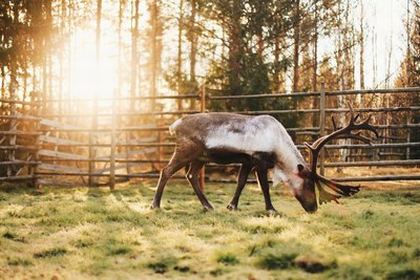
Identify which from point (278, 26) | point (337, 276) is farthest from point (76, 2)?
point (337, 276)

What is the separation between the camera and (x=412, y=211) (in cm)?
679

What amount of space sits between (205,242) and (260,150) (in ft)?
7.52

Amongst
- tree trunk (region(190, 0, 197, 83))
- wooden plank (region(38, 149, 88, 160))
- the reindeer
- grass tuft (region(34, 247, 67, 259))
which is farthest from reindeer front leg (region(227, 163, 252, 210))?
tree trunk (region(190, 0, 197, 83))

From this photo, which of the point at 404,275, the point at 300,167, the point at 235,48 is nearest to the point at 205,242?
the point at 404,275

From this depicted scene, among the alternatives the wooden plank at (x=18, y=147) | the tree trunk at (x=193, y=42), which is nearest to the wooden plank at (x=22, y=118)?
the wooden plank at (x=18, y=147)

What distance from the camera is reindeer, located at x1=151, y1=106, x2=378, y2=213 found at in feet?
21.4

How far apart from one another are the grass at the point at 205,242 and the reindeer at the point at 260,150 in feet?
1.05

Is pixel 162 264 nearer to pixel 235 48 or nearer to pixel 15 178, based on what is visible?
pixel 15 178

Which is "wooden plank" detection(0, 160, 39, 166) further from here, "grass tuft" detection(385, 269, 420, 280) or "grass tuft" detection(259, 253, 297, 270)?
"grass tuft" detection(385, 269, 420, 280)

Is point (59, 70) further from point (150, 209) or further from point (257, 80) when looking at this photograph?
point (150, 209)

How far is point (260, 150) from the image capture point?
6.73 metres

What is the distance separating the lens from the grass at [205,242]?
371cm

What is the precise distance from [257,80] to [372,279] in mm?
8444

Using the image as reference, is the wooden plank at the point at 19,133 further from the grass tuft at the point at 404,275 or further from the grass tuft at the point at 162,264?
the grass tuft at the point at 404,275
